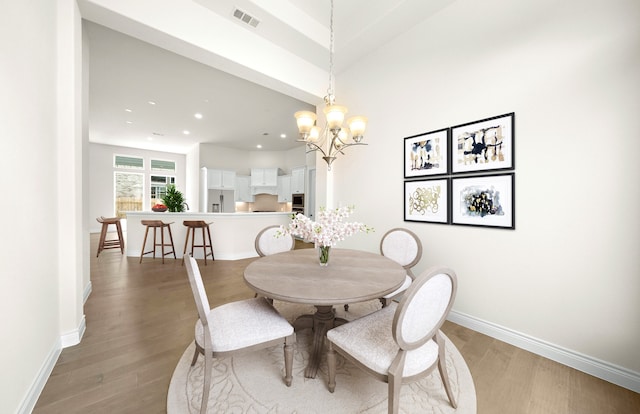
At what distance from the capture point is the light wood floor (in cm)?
142

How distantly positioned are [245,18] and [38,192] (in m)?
2.47

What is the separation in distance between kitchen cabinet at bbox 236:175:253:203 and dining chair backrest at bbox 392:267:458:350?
26.4 feet

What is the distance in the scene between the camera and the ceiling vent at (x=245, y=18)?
99.2 inches

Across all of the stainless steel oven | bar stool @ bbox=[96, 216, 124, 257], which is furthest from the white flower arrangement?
the stainless steel oven

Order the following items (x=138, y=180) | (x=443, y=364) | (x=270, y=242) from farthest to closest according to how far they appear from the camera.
Result: (x=138, y=180), (x=270, y=242), (x=443, y=364)

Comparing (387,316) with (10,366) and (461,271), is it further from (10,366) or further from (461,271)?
(10,366)

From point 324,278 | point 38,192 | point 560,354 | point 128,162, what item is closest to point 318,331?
point 324,278

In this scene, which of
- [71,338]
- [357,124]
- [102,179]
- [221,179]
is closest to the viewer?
[71,338]

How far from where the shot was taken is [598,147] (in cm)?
167

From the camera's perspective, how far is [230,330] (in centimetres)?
140

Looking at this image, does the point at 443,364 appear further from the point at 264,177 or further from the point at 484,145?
the point at 264,177

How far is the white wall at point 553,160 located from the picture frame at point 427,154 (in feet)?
0.34

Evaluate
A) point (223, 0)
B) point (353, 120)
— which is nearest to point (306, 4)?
point (223, 0)

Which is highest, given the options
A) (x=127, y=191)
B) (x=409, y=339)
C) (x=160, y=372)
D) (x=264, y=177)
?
(x=264, y=177)
